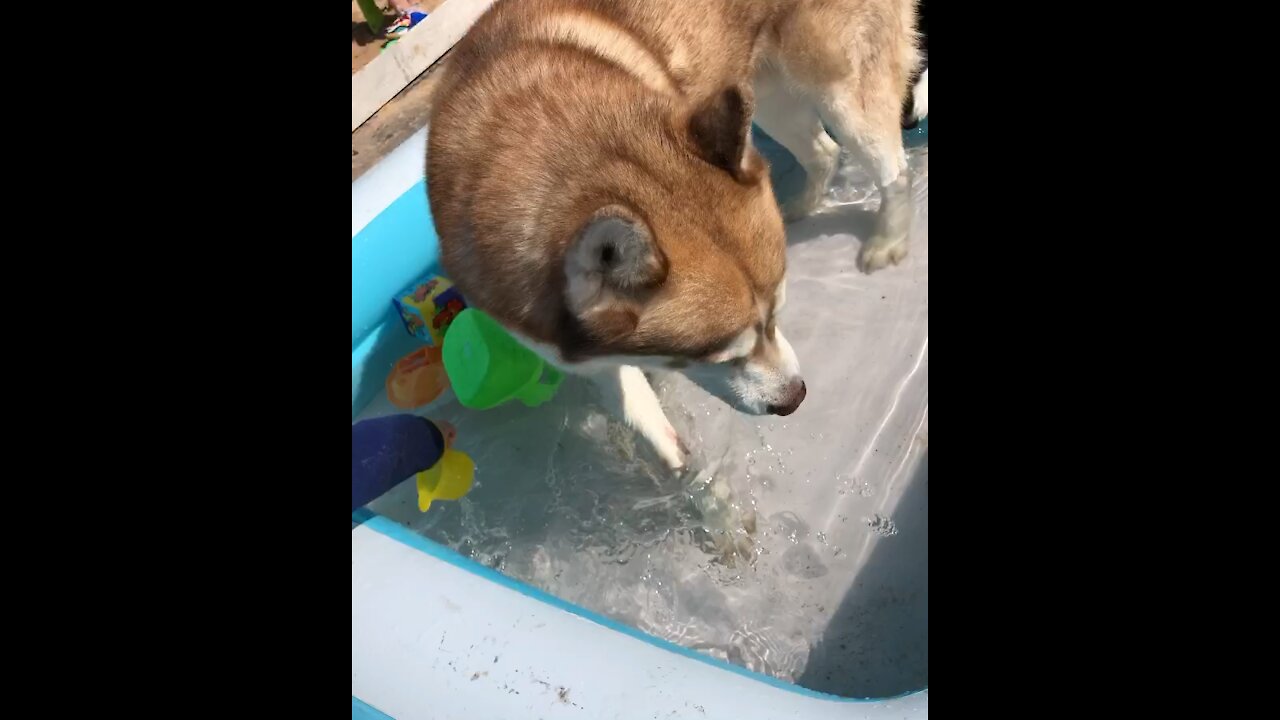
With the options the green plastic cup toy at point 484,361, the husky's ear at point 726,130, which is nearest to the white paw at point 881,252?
the green plastic cup toy at point 484,361

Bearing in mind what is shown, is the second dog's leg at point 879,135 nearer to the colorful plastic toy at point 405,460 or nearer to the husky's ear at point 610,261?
the husky's ear at point 610,261

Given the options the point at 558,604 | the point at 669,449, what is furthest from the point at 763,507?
the point at 558,604

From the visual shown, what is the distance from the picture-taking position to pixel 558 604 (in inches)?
98.3

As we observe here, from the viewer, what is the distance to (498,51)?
251cm

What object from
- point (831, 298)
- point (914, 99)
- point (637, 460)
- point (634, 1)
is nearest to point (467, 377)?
point (637, 460)

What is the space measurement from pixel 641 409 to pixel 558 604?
811 mm

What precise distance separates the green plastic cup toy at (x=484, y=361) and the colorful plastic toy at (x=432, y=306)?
0.18 m

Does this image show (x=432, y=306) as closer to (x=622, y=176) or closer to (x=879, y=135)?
(x=622, y=176)

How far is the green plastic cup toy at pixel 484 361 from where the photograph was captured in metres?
3.02

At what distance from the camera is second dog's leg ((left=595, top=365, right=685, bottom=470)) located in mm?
2899

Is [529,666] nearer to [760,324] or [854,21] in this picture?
[760,324]

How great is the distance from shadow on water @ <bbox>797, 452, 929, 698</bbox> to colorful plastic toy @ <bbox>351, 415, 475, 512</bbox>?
149 centimetres

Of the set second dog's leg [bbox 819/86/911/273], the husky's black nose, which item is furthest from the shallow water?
the husky's black nose

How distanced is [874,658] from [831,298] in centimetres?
166
